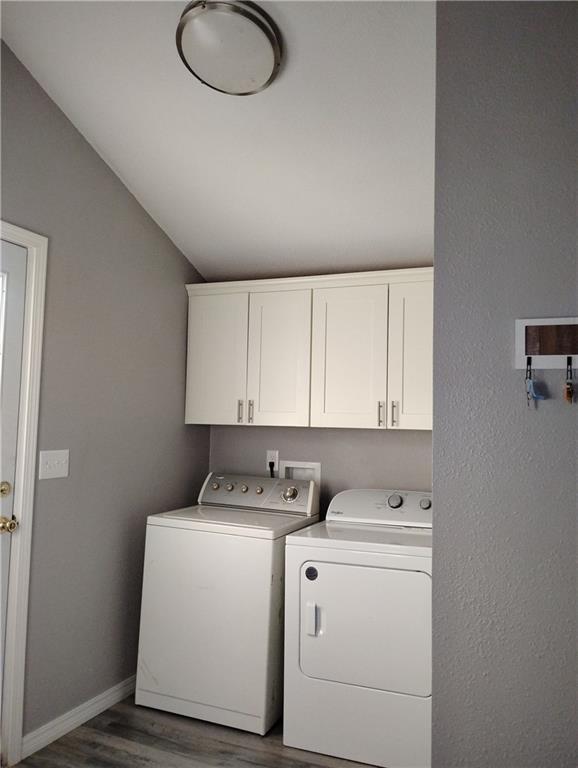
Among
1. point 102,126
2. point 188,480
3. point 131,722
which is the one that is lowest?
point 131,722

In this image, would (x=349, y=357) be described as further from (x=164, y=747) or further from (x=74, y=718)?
(x=74, y=718)

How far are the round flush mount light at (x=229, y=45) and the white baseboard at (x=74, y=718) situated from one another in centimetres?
260

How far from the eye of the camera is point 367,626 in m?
2.49

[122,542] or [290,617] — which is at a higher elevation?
[122,542]

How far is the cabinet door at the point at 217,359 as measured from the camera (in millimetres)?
3334

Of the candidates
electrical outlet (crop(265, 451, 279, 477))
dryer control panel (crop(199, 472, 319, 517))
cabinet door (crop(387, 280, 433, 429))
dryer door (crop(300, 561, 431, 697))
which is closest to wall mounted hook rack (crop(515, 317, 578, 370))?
dryer door (crop(300, 561, 431, 697))

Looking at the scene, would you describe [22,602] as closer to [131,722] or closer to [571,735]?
[131,722]

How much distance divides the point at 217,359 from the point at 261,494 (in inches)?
30.4

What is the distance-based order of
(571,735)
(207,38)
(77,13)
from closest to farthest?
1. (571,735)
2. (207,38)
3. (77,13)

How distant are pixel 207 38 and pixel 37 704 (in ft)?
8.44

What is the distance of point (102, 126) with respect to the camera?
268 cm

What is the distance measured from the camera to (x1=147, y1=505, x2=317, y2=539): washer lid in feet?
8.99

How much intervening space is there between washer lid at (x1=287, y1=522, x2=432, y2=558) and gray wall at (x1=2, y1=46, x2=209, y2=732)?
0.91 meters

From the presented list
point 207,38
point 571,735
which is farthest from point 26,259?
point 571,735
